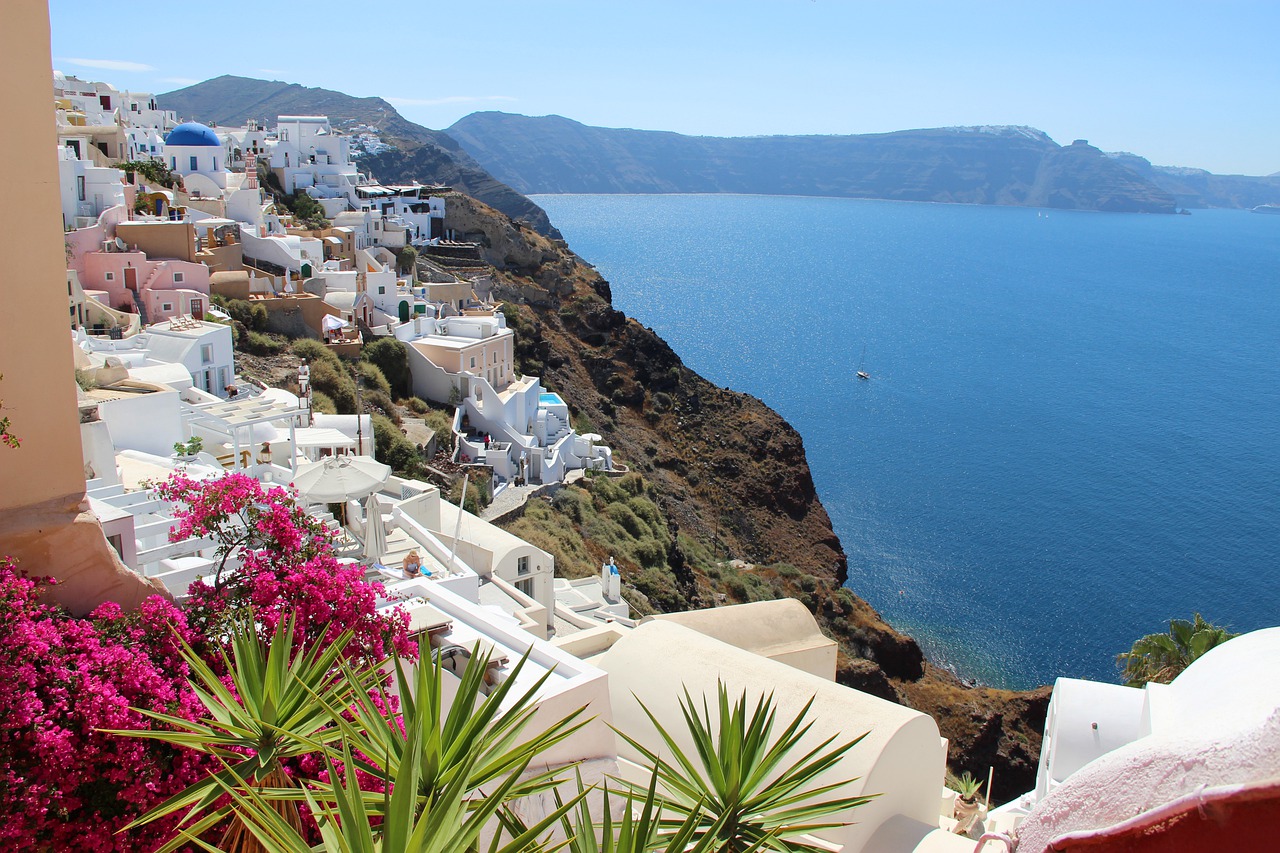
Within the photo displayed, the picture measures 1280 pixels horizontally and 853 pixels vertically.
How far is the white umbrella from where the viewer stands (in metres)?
10.6

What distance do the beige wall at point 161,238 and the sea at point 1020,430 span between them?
30.7m

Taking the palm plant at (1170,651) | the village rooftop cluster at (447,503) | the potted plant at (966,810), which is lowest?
the palm plant at (1170,651)

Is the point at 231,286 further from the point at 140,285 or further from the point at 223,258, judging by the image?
the point at 140,285

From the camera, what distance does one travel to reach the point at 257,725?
4.26 metres

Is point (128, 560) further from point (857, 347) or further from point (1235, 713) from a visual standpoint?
point (857, 347)

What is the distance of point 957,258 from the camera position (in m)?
160

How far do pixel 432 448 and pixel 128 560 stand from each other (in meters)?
20.1

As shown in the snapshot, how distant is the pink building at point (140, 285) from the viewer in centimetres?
2595

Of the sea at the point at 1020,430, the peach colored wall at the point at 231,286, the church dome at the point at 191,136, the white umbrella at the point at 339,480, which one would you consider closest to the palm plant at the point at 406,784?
the white umbrella at the point at 339,480

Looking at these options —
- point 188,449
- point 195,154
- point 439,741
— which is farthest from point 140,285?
point 439,741

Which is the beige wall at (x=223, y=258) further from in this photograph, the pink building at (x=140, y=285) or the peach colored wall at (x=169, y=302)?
the peach colored wall at (x=169, y=302)

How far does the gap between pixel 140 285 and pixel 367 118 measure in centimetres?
14367

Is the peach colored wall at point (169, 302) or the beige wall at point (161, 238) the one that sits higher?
the beige wall at point (161, 238)

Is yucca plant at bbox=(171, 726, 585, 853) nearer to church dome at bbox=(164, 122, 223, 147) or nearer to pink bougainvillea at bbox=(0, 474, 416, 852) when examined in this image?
pink bougainvillea at bbox=(0, 474, 416, 852)
